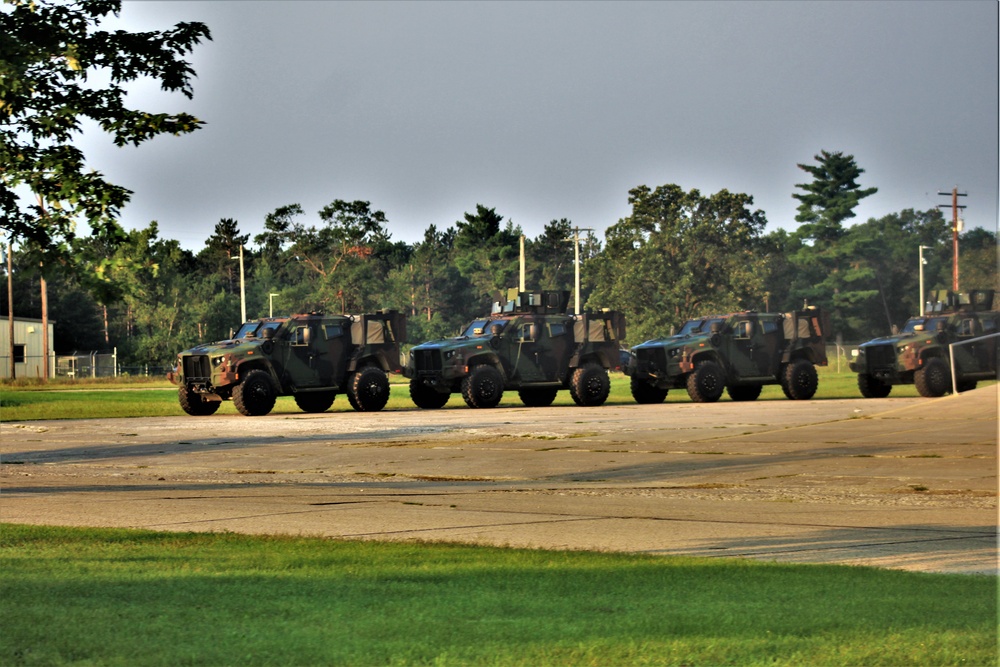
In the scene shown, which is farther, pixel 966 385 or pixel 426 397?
pixel 966 385

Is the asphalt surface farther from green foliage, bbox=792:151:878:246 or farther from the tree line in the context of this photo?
green foliage, bbox=792:151:878:246

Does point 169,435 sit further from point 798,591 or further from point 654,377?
point 798,591

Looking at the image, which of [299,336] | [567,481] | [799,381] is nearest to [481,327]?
[299,336]

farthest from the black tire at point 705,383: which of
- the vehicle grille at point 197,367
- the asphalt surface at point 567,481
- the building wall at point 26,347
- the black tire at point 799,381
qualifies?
the building wall at point 26,347

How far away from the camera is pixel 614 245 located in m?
79.6

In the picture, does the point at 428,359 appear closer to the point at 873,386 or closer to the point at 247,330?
the point at 247,330

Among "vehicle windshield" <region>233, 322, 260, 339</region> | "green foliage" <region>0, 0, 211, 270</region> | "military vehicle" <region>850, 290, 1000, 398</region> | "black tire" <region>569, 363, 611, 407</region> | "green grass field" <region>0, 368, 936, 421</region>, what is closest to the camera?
"green foliage" <region>0, 0, 211, 270</region>

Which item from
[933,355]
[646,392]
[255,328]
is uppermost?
[255,328]

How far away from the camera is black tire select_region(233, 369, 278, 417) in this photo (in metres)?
28.7

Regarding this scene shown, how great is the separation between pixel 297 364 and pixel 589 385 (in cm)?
711

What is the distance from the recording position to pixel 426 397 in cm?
A: 3197

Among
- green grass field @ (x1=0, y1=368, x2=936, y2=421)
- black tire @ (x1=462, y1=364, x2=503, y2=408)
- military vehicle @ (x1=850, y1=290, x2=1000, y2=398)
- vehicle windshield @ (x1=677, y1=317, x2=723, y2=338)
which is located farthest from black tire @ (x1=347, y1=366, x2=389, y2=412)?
military vehicle @ (x1=850, y1=290, x2=1000, y2=398)

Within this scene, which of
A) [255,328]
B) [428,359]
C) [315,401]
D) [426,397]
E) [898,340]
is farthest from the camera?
[898,340]

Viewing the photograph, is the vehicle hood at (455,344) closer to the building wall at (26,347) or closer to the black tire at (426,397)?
the black tire at (426,397)
